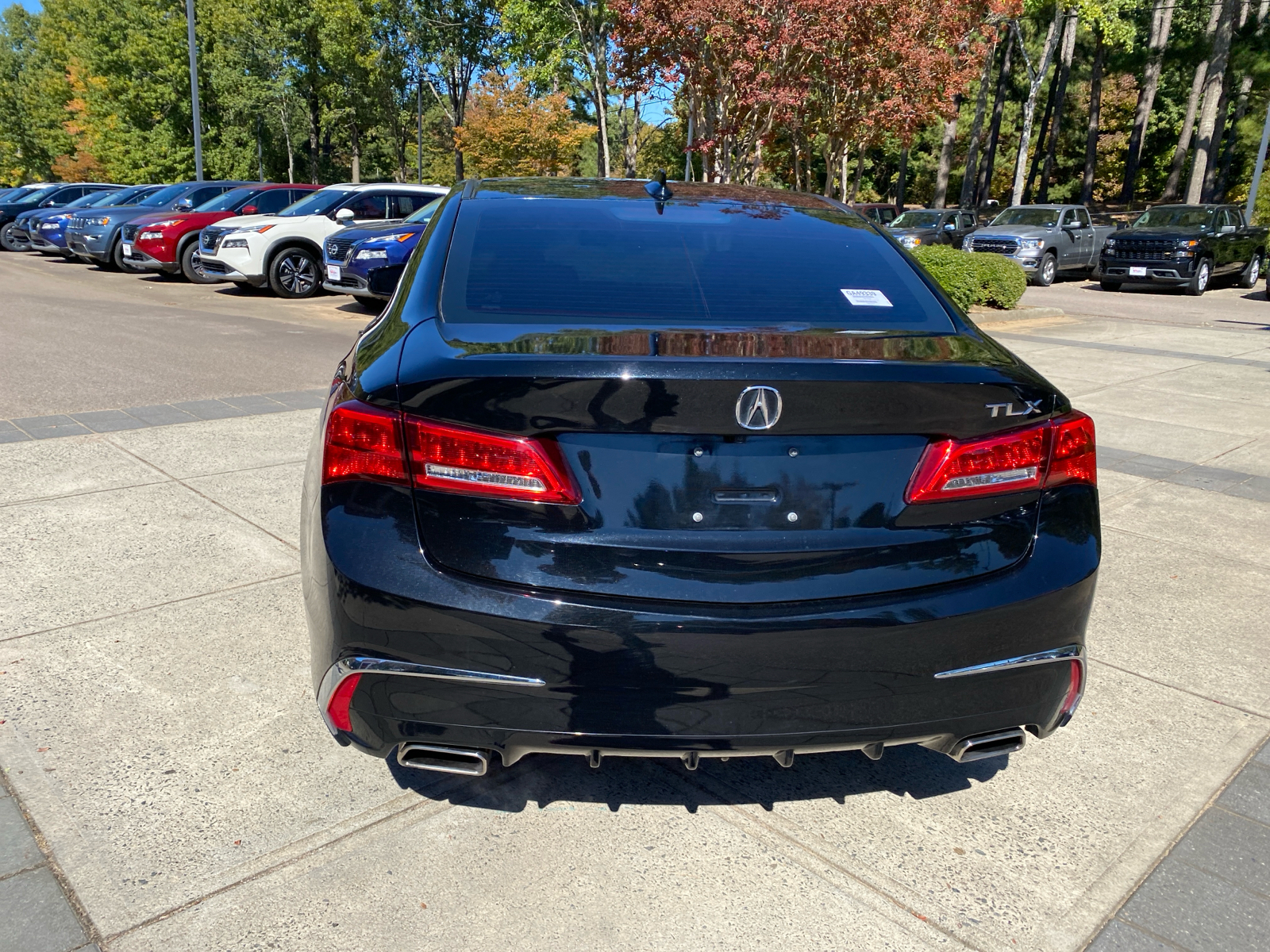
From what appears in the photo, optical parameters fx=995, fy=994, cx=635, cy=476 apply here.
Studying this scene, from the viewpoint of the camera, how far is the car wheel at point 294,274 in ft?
51.4

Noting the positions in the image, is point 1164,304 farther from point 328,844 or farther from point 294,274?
point 328,844

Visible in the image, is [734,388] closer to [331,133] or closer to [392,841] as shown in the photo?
[392,841]

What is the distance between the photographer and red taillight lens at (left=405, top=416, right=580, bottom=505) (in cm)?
216

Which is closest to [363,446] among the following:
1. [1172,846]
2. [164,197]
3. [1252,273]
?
[1172,846]

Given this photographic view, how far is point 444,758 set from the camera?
2.32 m

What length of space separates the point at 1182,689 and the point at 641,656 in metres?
2.47

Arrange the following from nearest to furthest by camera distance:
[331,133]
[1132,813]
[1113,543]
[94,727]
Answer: [1132,813] → [94,727] → [1113,543] → [331,133]

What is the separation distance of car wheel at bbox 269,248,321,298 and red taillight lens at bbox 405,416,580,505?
14.7 m

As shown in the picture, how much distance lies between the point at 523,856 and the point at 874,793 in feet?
3.47

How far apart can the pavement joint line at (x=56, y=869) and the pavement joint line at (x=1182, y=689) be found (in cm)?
336

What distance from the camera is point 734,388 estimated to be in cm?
215

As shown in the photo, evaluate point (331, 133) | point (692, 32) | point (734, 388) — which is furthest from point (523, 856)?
point (331, 133)

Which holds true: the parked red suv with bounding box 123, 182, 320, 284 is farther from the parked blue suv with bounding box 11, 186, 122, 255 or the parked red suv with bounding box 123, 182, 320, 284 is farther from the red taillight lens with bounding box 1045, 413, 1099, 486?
the red taillight lens with bounding box 1045, 413, 1099, 486

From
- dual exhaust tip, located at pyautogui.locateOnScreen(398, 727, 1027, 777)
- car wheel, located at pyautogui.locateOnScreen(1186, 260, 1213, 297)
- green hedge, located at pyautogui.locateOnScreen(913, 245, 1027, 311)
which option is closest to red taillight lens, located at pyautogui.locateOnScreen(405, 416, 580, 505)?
dual exhaust tip, located at pyautogui.locateOnScreen(398, 727, 1027, 777)
